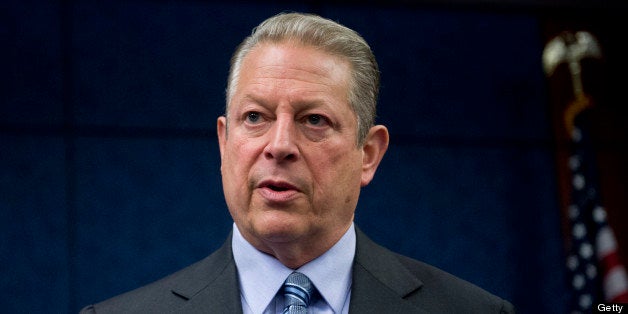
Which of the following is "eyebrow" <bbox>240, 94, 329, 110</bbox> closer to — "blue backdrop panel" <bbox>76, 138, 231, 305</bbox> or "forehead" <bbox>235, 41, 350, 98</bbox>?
"forehead" <bbox>235, 41, 350, 98</bbox>

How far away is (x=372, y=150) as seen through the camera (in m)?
1.93

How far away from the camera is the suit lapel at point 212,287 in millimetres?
1721

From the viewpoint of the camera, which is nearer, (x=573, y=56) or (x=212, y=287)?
(x=212, y=287)

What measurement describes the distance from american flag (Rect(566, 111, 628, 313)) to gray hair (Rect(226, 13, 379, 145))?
2825 mm

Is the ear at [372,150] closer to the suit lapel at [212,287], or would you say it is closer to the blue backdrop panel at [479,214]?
the suit lapel at [212,287]

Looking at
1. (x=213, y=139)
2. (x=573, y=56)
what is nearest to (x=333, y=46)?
(x=213, y=139)

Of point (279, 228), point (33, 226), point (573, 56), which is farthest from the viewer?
point (573, 56)

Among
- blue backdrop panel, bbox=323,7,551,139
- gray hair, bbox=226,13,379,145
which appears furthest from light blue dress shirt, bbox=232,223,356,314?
blue backdrop panel, bbox=323,7,551,139

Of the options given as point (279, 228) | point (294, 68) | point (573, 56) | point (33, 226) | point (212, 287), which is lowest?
point (33, 226)

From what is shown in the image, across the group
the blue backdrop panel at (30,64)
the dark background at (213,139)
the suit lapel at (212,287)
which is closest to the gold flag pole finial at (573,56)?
the dark background at (213,139)

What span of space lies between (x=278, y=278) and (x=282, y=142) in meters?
0.26

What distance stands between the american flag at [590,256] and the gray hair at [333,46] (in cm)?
283

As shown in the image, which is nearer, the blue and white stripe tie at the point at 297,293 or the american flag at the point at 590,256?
the blue and white stripe tie at the point at 297,293

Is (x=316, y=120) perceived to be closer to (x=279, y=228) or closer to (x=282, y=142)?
(x=282, y=142)
